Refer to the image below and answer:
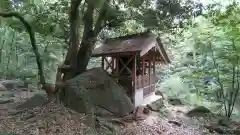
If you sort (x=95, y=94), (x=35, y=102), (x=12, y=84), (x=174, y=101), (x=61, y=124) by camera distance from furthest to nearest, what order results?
1. (x=12, y=84)
2. (x=174, y=101)
3. (x=35, y=102)
4. (x=95, y=94)
5. (x=61, y=124)

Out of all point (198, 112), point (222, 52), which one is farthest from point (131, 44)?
point (198, 112)

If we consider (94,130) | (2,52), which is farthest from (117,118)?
(2,52)

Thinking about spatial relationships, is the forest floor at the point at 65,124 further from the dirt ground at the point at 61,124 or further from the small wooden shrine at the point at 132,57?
the small wooden shrine at the point at 132,57

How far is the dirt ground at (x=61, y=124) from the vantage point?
26.6 ft

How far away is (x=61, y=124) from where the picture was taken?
852 centimetres

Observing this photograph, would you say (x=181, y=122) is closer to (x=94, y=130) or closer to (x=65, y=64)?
(x=94, y=130)

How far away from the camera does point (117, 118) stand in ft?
32.8

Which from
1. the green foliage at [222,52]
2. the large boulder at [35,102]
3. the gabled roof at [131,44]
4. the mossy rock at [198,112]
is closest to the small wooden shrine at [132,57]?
the gabled roof at [131,44]

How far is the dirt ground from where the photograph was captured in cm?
811

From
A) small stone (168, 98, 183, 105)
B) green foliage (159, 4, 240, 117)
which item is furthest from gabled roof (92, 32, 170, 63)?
small stone (168, 98, 183, 105)

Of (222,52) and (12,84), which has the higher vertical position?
(222,52)

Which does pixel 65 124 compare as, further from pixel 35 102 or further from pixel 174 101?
pixel 174 101

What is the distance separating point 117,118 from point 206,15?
5772mm

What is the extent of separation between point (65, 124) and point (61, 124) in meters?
0.14
